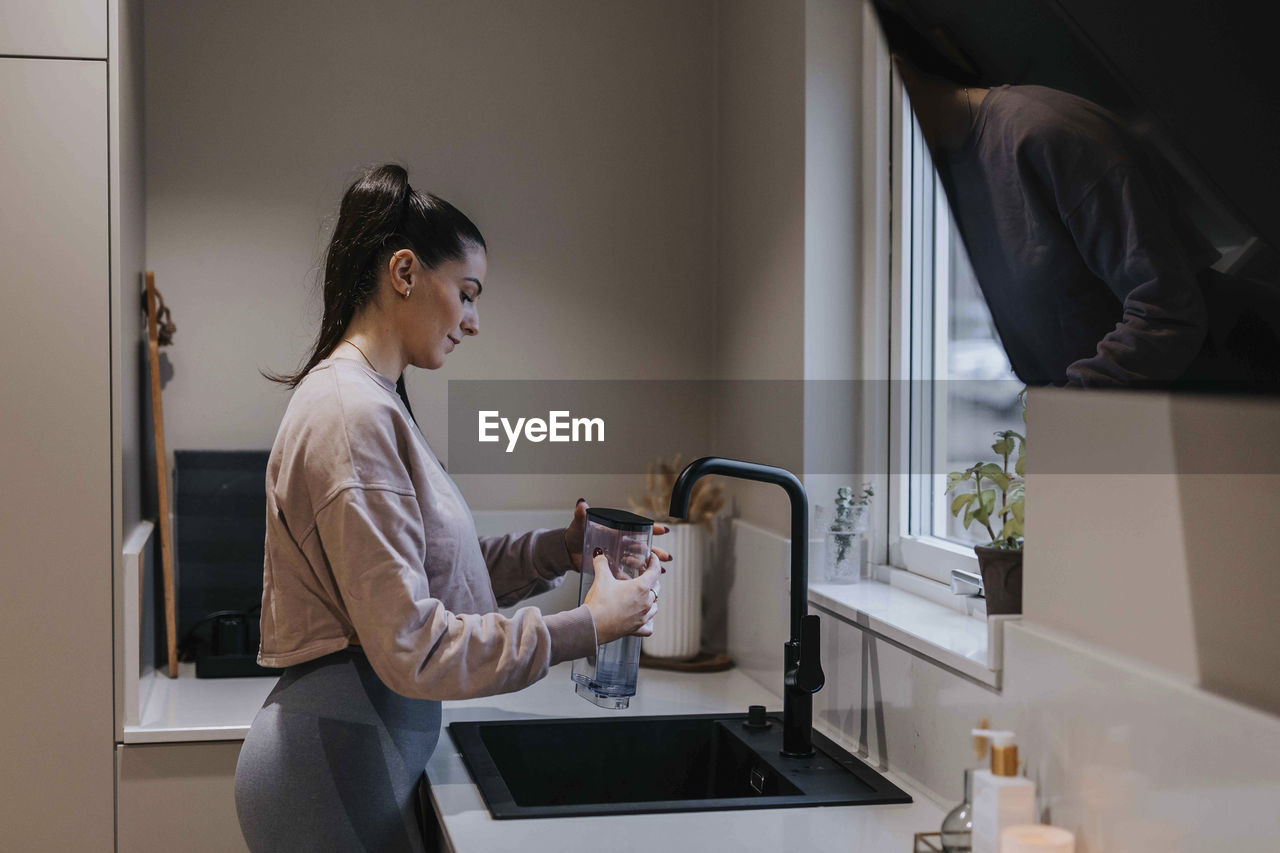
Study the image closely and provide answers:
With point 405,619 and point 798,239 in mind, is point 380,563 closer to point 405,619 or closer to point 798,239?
point 405,619

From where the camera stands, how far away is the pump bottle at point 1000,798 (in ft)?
3.22

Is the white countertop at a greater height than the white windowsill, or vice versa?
the white windowsill

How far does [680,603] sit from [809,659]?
0.66 meters

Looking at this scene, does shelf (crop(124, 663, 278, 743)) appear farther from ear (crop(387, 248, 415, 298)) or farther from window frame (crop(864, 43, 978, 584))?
window frame (crop(864, 43, 978, 584))

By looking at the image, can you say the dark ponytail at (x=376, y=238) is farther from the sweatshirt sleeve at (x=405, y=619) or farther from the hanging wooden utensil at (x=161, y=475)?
the hanging wooden utensil at (x=161, y=475)

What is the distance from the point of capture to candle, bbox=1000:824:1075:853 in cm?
94

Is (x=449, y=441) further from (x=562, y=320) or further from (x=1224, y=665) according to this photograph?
(x=1224, y=665)

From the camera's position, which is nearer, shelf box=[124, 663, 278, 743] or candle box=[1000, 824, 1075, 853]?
candle box=[1000, 824, 1075, 853]

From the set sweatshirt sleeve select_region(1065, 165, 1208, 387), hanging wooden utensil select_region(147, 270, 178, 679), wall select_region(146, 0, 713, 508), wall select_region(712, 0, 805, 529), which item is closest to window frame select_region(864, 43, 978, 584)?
wall select_region(712, 0, 805, 529)

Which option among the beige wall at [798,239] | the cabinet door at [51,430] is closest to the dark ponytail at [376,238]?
the cabinet door at [51,430]

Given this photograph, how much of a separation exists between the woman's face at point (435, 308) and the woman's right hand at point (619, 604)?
340mm

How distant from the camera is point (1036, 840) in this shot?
37.3 inches

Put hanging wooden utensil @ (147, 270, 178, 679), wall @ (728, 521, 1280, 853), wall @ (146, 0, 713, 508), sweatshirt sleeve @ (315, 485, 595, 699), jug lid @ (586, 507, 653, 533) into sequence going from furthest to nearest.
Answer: wall @ (146, 0, 713, 508), hanging wooden utensil @ (147, 270, 178, 679), jug lid @ (586, 507, 653, 533), sweatshirt sleeve @ (315, 485, 595, 699), wall @ (728, 521, 1280, 853)

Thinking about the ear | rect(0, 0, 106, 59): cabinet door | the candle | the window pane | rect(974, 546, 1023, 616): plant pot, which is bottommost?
the candle
